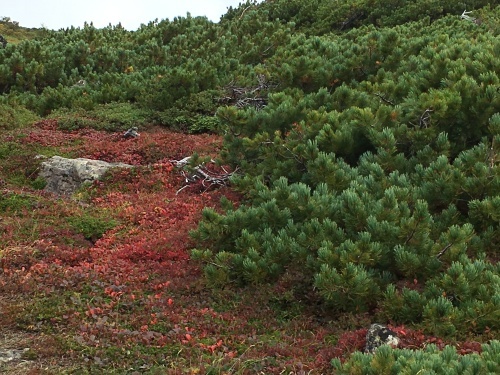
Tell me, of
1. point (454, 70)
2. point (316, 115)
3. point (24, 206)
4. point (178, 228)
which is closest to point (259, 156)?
point (316, 115)

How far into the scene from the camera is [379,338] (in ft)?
17.7

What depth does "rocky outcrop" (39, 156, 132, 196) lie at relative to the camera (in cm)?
1239

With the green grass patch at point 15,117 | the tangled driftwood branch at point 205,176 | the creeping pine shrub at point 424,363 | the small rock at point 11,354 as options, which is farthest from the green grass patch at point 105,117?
the creeping pine shrub at point 424,363

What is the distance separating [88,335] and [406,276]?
3489mm

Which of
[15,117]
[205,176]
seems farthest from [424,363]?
[15,117]

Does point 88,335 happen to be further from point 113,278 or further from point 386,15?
point 386,15

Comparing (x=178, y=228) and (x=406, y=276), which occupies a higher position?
(x=178, y=228)

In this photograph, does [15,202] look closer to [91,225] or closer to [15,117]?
[91,225]

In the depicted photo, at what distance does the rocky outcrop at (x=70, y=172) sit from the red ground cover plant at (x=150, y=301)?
158 centimetres

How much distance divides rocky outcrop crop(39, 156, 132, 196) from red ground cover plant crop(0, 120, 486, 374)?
5.17ft

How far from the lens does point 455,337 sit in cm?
550

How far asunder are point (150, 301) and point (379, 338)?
271 centimetres

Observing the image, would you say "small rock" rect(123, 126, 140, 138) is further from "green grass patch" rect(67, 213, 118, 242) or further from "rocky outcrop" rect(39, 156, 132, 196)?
"green grass patch" rect(67, 213, 118, 242)

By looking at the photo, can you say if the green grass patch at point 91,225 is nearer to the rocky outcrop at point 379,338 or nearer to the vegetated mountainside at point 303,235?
the vegetated mountainside at point 303,235
